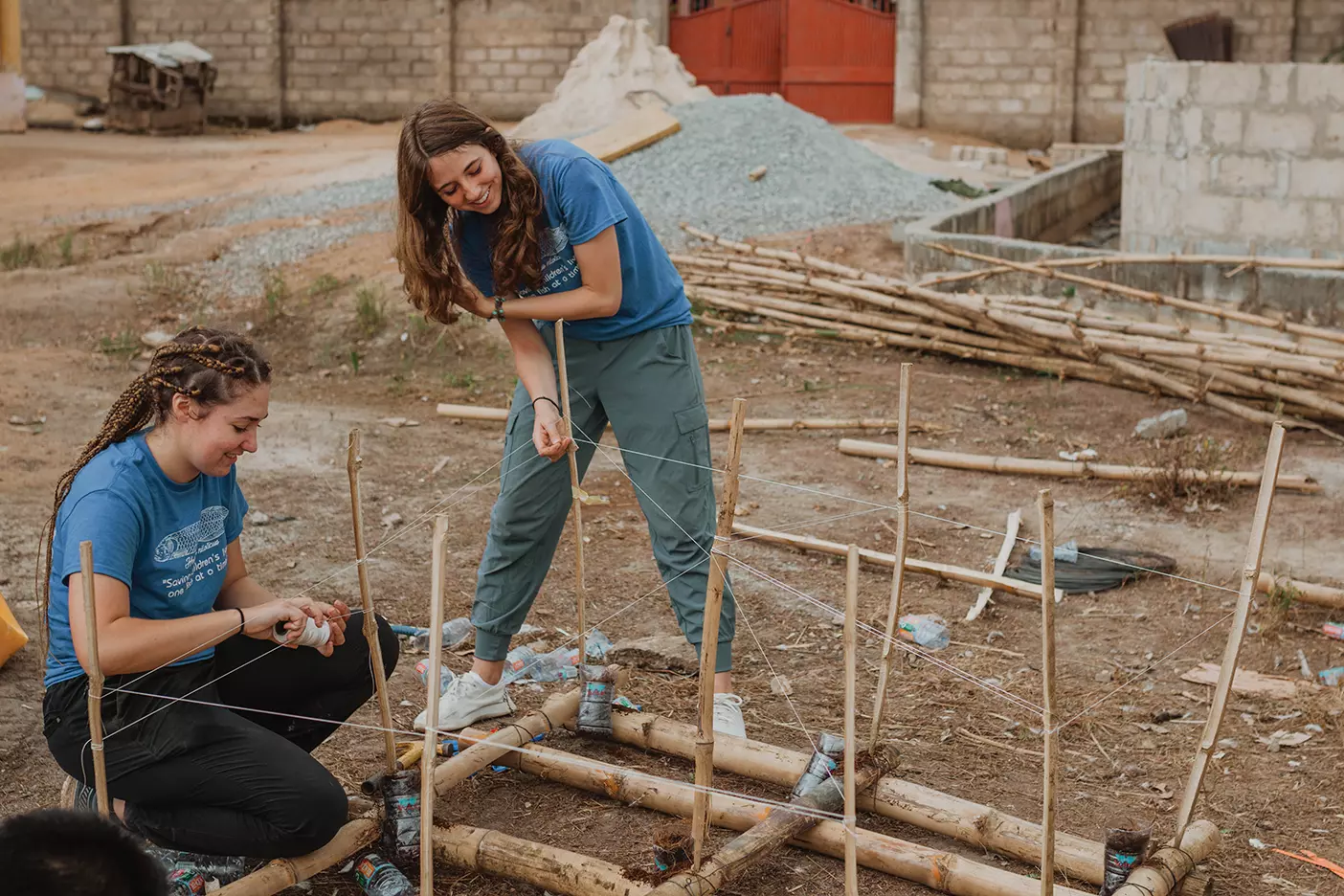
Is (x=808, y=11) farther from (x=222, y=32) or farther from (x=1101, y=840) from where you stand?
(x=1101, y=840)

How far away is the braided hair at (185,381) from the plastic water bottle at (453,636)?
1631 millimetres

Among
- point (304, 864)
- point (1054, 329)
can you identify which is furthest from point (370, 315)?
point (304, 864)

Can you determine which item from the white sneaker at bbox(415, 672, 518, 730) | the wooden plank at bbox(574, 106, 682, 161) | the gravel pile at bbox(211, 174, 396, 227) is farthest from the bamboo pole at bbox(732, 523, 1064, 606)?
the gravel pile at bbox(211, 174, 396, 227)

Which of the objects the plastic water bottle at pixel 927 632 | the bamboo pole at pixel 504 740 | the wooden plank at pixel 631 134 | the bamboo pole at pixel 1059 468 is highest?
the wooden plank at pixel 631 134

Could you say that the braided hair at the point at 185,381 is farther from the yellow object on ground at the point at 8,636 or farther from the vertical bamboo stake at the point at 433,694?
the yellow object on ground at the point at 8,636

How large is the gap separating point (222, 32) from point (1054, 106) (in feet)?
38.3

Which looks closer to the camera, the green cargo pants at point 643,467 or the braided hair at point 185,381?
the braided hair at point 185,381

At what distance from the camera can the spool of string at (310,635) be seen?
117 inches

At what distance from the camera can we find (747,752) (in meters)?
3.49

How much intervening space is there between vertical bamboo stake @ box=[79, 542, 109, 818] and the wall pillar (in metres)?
16.8

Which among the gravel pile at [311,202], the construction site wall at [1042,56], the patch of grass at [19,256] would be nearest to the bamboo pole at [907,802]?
the patch of grass at [19,256]

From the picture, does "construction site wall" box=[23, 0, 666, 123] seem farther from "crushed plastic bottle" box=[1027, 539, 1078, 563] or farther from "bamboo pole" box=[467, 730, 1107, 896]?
"bamboo pole" box=[467, 730, 1107, 896]

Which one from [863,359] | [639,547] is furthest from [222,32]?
[639,547]

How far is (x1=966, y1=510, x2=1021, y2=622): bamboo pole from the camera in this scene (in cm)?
477
